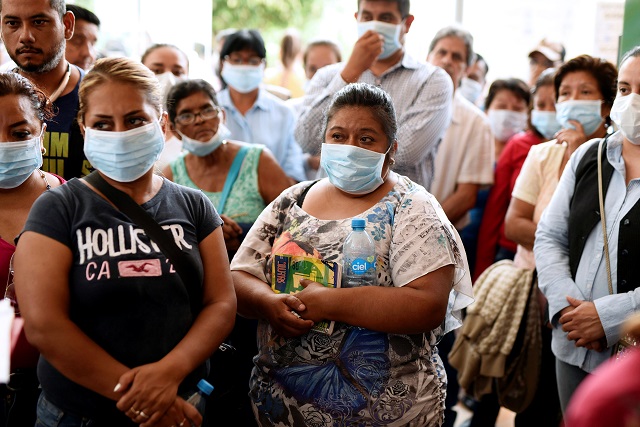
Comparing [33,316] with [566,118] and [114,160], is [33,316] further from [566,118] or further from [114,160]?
[566,118]

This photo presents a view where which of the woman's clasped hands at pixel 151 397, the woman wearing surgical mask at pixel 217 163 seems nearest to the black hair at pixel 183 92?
the woman wearing surgical mask at pixel 217 163

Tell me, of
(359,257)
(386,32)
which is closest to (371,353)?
(359,257)

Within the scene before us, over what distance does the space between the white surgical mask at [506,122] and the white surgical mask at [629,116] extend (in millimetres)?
2305

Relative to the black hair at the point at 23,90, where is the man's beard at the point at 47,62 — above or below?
above

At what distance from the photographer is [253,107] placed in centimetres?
468

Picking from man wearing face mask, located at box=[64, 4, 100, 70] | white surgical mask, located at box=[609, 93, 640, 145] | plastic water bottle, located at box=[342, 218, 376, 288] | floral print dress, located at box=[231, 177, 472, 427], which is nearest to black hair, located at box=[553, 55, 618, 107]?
white surgical mask, located at box=[609, 93, 640, 145]

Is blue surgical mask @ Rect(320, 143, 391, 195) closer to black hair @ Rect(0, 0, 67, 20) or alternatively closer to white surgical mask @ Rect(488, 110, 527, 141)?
black hair @ Rect(0, 0, 67, 20)

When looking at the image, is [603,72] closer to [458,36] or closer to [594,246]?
[594,246]

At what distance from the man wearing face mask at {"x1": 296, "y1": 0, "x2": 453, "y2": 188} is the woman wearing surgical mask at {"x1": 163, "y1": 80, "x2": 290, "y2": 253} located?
40cm

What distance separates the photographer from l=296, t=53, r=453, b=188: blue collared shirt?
12.2 ft

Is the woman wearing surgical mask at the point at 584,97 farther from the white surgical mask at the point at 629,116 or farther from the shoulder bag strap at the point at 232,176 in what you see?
the shoulder bag strap at the point at 232,176

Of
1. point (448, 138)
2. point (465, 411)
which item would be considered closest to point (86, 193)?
point (448, 138)

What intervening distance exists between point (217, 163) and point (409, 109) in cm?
102

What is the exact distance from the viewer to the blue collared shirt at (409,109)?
372 centimetres
